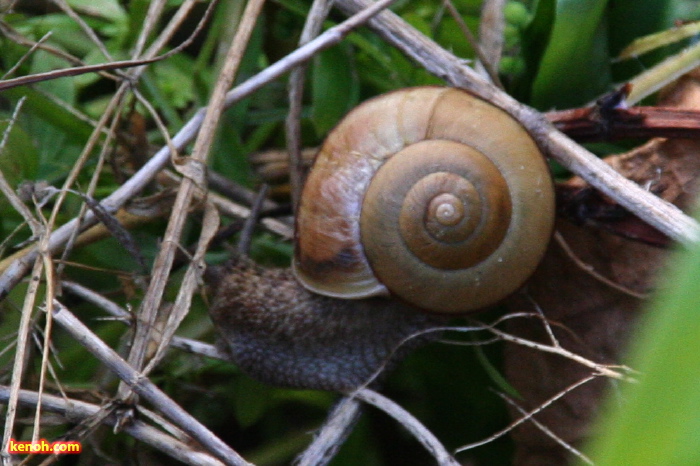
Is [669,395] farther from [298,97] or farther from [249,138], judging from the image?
[249,138]

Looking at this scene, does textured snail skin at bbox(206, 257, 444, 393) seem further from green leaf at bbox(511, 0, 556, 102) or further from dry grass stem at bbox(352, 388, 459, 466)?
green leaf at bbox(511, 0, 556, 102)

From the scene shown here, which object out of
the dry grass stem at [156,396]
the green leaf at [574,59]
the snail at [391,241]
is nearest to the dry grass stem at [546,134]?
the snail at [391,241]

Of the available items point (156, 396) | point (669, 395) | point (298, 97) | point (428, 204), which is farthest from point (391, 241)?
point (669, 395)

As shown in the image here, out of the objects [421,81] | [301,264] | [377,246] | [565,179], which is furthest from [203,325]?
[565,179]

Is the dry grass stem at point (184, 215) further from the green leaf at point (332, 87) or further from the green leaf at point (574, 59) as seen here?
the green leaf at point (574, 59)

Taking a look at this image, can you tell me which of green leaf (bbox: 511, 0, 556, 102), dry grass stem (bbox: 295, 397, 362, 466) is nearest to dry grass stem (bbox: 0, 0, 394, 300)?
green leaf (bbox: 511, 0, 556, 102)

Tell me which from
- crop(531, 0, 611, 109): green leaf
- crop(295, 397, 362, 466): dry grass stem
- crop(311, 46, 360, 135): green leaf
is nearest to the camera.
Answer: crop(295, 397, 362, 466): dry grass stem

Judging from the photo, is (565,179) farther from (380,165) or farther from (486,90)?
(380,165)
